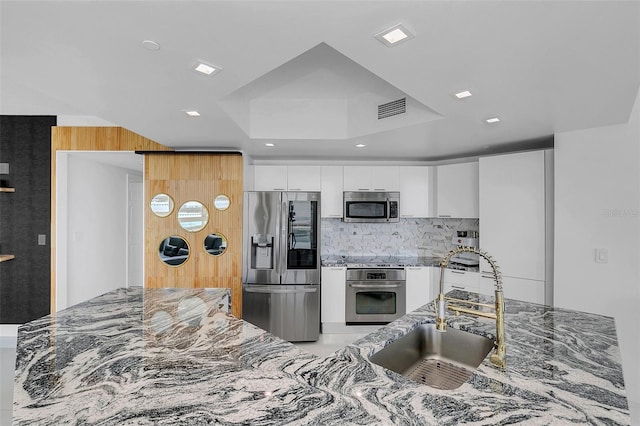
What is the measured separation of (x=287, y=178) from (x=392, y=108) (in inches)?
72.7

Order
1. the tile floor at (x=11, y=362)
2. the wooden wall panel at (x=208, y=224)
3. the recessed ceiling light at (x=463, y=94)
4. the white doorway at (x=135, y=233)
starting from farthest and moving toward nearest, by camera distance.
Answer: the white doorway at (x=135, y=233), the wooden wall panel at (x=208, y=224), the tile floor at (x=11, y=362), the recessed ceiling light at (x=463, y=94)

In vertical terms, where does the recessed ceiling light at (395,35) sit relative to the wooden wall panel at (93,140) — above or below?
below

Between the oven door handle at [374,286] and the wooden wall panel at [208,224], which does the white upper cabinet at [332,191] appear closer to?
the oven door handle at [374,286]

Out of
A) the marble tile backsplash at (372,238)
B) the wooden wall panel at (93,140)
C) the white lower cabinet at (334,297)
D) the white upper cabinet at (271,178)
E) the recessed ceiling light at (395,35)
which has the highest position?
the wooden wall panel at (93,140)

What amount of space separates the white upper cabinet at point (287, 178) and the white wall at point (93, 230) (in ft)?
7.54

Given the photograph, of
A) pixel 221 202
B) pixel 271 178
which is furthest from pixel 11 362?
pixel 271 178

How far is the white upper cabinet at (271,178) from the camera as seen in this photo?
4.09 metres

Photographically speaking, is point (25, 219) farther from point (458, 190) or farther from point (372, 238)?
point (458, 190)

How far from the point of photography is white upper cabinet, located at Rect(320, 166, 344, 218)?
4.12m

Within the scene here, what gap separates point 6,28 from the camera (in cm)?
122

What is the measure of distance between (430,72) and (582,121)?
168 cm

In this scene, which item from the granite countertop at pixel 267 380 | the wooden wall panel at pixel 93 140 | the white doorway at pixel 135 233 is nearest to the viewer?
the granite countertop at pixel 267 380

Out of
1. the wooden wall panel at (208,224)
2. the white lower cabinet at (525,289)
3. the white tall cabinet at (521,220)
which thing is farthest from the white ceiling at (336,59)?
the white lower cabinet at (525,289)

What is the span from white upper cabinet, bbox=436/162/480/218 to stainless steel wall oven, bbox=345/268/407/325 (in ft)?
3.45
